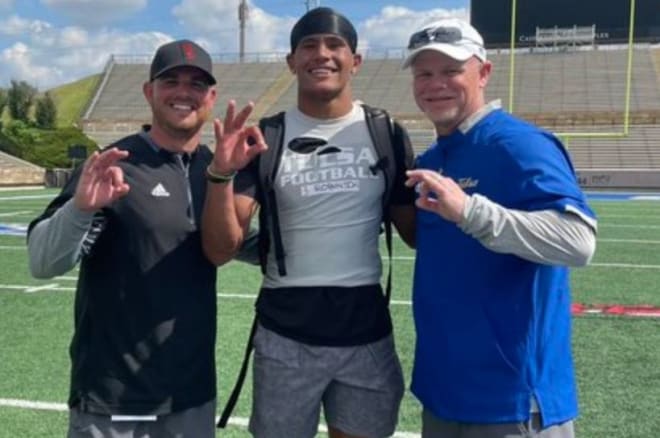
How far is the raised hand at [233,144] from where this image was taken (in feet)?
7.42

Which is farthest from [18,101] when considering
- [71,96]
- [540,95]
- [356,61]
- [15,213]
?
[356,61]

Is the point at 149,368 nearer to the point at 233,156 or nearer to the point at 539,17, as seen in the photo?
the point at 233,156

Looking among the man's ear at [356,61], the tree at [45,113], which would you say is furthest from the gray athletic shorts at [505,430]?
the tree at [45,113]

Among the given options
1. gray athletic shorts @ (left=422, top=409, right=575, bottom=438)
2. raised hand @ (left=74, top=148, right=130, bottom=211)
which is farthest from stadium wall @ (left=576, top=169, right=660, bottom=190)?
raised hand @ (left=74, top=148, right=130, bottom=211)

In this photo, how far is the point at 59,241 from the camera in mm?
2189

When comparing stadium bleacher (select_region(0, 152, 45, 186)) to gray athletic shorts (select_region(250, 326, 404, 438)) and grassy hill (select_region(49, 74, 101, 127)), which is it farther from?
grassy hill (select_region(49, 74, 101, 127))

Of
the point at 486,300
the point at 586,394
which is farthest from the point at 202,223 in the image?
the point at 586,394

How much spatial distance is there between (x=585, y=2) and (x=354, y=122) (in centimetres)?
3648

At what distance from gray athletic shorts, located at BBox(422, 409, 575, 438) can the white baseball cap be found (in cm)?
105

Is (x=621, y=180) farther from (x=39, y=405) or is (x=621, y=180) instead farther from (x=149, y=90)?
(x=149, y=90)

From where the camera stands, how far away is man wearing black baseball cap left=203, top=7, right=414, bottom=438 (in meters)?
2.50

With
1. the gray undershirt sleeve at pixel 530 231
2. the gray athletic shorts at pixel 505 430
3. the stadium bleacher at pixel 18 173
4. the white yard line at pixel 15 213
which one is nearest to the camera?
the gray undershirt sleeve at pixel 530 231

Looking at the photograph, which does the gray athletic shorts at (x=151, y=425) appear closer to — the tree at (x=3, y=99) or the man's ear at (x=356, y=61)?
the man's ear at (x=356, y=61)

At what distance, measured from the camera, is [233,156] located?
2262 mm
